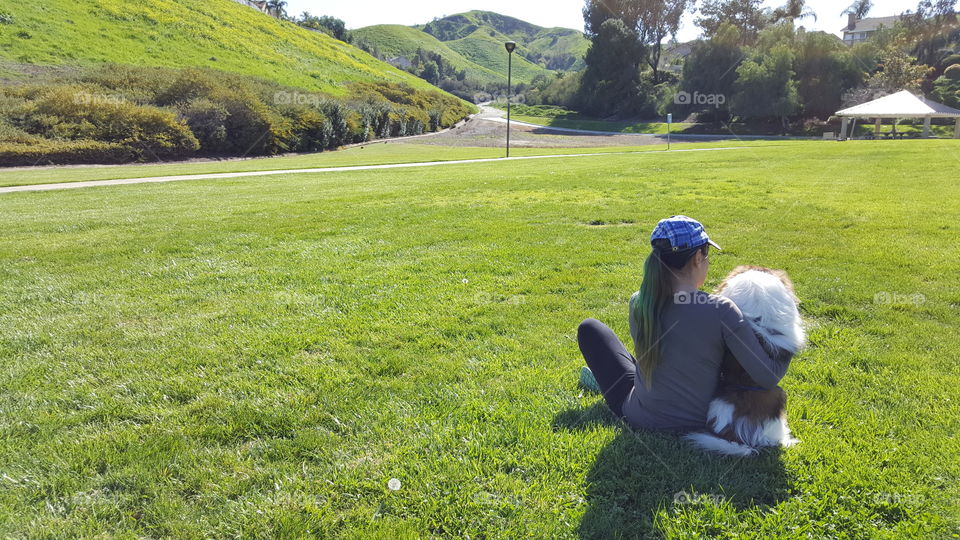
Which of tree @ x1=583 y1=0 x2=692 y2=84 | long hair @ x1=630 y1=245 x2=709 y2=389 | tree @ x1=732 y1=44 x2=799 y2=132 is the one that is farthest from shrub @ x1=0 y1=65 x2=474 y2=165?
tree @ x1=583 y1=0 x2=692 y2=84

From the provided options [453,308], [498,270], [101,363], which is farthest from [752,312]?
[101,363]

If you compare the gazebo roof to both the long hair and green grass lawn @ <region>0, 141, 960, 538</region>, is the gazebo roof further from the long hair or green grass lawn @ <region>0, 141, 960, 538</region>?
the long hair

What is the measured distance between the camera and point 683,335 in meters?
2.60

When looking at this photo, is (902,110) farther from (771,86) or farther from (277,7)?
(277,7)

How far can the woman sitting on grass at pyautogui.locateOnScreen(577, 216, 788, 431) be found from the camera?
8.24 ft

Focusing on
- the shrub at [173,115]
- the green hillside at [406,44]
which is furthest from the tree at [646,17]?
the green hillside at [406,44]

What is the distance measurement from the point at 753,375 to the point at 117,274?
674cm

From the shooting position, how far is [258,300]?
17.4 ft

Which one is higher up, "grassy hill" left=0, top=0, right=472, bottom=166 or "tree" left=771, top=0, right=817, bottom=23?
"tree" left=771, top=0, right=817, bottom=23

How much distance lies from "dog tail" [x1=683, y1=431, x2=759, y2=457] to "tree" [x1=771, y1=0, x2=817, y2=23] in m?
71.3

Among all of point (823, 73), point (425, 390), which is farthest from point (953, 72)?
point (425, 390)

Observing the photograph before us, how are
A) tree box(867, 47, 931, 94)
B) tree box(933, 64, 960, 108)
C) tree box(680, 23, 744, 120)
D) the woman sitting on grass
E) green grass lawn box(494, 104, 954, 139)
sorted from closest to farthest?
the woman sitting on grass < green grass lawn box(494, 104, 954, 139) < tree box(933, 64, 960, 108) < tree box(867, 47, 931, 94) < tree box(680, 23, 744, 120)

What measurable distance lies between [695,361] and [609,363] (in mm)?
692

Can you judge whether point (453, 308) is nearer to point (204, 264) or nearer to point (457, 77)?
point (204, 264)
